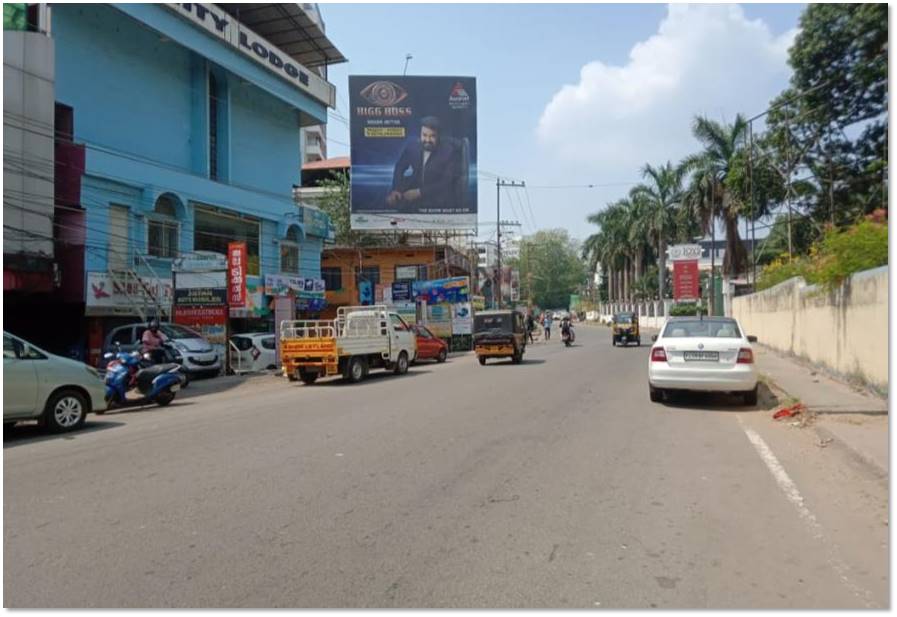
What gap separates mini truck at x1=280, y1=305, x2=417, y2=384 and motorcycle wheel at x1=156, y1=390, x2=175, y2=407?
4.24 metres

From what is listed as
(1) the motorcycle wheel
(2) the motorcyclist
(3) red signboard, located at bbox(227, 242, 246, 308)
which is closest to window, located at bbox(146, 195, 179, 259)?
(3) red signboard, located at bbox(227, 242, 246, 308)

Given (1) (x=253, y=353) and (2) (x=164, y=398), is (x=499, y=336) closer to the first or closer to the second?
(1) (x=253, y=353)

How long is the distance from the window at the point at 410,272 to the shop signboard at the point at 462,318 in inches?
366

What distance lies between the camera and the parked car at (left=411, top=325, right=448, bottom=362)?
26.4 m

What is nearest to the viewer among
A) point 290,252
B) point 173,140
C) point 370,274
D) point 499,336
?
point 499,336

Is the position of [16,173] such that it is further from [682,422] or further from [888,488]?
[888,488]

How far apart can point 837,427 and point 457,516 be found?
630 cm

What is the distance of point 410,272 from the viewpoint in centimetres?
4669

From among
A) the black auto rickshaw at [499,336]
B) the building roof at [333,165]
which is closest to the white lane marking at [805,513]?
the black auto rickshaw at [499,336]

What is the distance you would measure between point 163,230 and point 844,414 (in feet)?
78.0

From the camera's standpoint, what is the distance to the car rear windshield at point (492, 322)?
984 inches

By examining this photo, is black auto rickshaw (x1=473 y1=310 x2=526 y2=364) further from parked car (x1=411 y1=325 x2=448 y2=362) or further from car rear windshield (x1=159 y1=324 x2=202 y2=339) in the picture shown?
car rear windshield (x1=159 y1=324 x2=202 y2=339)

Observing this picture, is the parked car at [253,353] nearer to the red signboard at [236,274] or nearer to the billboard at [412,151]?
the red signboard at [236,274]

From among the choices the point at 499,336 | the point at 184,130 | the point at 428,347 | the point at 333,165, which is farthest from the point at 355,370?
the point at 333,165
